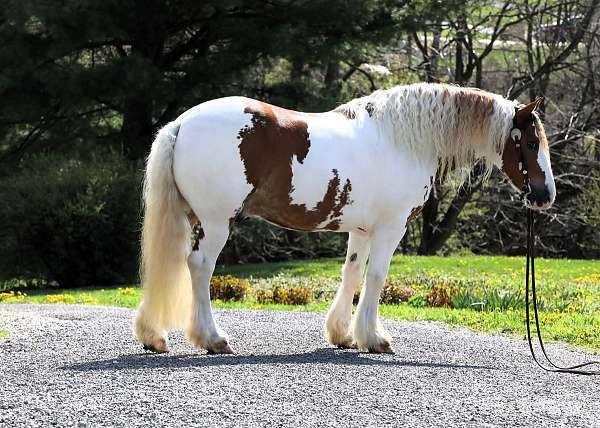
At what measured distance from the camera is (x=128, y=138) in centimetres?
1878

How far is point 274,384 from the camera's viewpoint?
5.75 metres

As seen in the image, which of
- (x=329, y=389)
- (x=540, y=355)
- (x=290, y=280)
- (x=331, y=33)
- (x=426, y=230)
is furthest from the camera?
(x=426, y=230)

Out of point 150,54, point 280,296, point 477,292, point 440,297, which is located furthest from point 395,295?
point 150,54

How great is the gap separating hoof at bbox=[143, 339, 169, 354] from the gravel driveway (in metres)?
0.13

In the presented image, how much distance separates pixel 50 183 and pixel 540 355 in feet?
34.1

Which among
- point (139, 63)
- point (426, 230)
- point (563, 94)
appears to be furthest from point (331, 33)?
point (563, 94)

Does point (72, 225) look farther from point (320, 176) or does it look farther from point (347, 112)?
point (320, 176)

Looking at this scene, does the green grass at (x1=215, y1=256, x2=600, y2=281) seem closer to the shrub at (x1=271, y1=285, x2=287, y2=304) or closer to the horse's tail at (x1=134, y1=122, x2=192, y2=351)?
the shrub at (x1=271, y1=285, x2=287, y2=304)

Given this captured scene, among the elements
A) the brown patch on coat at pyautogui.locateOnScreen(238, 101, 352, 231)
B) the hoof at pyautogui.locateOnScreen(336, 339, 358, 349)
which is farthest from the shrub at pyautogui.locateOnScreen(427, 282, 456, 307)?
the brown patch on coat at pyautogui.locateOnScreen(238, 101, 352, 231)

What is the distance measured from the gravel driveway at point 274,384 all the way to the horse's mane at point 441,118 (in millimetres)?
1697

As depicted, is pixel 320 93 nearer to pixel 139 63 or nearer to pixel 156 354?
pixel 139 63

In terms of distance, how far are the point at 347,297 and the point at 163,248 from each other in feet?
5.74

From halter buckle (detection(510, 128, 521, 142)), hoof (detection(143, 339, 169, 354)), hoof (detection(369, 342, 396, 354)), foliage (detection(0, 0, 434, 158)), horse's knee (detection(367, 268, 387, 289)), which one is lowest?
hoof (detection(143, 339, 169, 354))

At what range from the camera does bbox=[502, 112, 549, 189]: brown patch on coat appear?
25.2 feet
